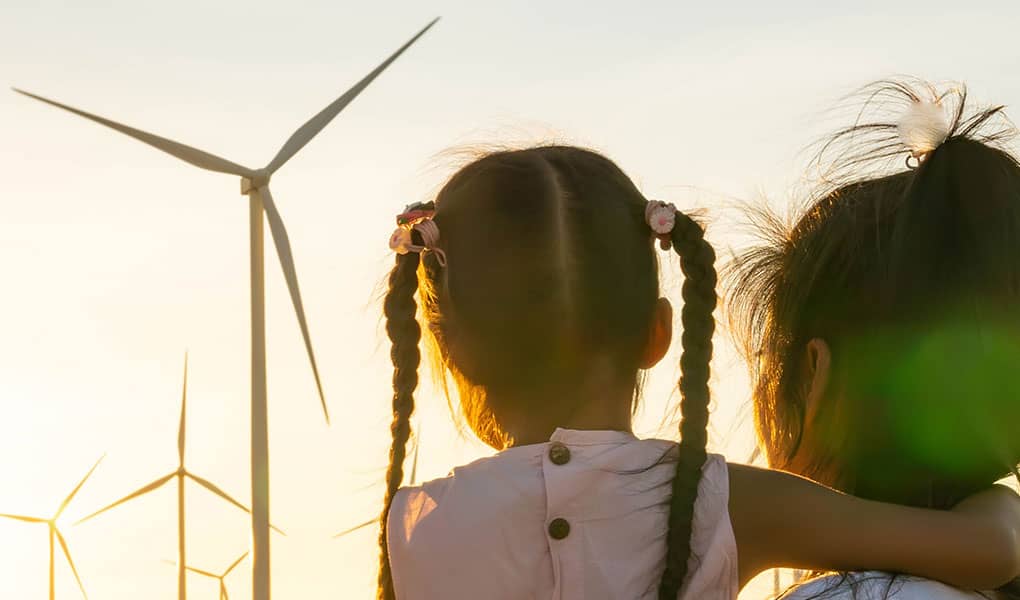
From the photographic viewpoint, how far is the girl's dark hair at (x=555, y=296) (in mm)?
3420

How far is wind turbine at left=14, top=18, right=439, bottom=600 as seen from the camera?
51.9 feet

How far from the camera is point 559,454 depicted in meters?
3.35

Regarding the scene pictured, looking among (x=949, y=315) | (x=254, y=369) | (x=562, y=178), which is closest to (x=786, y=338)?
(x=949, y=315)

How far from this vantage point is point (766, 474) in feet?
10.8

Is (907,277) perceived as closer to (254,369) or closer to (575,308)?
(575,308)

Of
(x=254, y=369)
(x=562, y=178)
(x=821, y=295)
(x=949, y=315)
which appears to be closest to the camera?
(x=949, y=315)

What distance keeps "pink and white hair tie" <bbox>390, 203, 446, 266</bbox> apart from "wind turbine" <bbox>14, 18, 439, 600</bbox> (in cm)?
1181

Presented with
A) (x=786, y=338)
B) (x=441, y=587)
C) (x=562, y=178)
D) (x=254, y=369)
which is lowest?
(x=254, y=369)

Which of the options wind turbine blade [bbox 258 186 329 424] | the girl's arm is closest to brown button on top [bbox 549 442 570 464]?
the girl's arm

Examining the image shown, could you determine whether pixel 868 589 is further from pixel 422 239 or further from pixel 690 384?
pixel 422 239

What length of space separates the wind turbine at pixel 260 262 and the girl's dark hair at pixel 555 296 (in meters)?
12.0

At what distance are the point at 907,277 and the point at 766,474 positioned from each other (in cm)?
47

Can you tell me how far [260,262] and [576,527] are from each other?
12.5 metres

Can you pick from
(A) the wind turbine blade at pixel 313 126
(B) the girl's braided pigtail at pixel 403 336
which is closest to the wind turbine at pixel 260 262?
(A) the wind turbine blade at pixel 313 126
